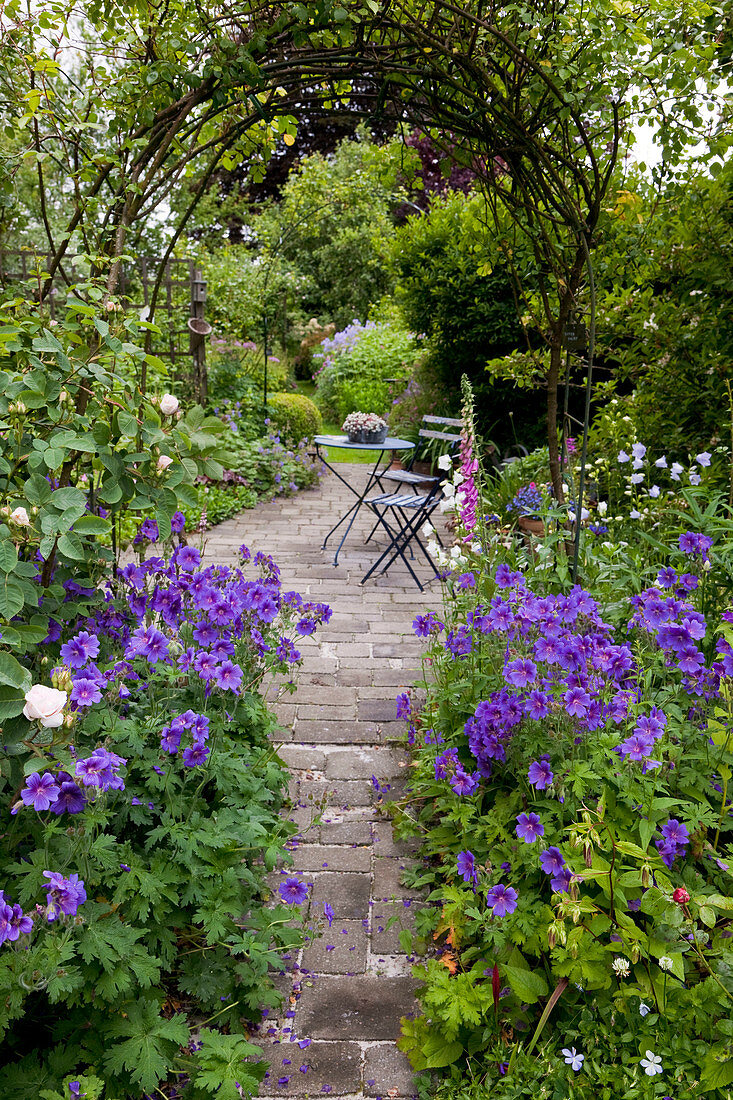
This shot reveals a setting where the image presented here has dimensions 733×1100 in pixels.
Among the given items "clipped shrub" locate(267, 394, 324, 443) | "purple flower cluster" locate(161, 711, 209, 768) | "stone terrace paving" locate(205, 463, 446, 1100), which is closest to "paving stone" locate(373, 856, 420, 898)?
"stone terrace paving" locate(205, 463, 446, 1100)

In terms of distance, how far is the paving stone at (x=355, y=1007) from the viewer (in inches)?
73.5

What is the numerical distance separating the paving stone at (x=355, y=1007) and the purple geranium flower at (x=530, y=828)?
21.1 inches

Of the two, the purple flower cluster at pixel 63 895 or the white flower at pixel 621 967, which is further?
the white flower at pixel 621 967

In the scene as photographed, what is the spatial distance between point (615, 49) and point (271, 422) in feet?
21.1

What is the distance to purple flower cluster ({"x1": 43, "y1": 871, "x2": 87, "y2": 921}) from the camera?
139 cm

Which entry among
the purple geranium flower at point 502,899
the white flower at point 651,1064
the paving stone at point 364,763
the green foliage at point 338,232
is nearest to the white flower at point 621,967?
the white flower at point 651,1064

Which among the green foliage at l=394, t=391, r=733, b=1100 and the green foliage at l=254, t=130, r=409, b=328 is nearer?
the green foliage at l=394, t=391, r=733, b=1100

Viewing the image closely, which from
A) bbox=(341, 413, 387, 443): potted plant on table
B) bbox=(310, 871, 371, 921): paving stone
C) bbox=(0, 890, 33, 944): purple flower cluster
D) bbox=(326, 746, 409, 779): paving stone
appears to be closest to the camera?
bbox=(0, 890, 33, 944): purple flower cluster

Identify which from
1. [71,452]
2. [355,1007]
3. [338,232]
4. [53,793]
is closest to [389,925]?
[355,1007]

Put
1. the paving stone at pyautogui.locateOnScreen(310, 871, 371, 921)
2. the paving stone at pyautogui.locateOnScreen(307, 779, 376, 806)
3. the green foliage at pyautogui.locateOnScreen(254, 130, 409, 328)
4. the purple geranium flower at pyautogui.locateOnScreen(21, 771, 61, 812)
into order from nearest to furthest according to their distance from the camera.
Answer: the purple geranium flower at pyautogui.locateOnScreen(21, 771, 61, 812) < the paving stone at pyautogui.locateOnScreen(310, 871, 371, 921) < the paving stone at pyautogui.locateOnScreen(307, 779, 376, 806) < the green foliage at pyautogui.locateOnScreen(254, 130, 409, 328)

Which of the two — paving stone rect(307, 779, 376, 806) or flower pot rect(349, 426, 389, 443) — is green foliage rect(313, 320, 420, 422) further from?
paving stone rect(307, 779, 376, 806)

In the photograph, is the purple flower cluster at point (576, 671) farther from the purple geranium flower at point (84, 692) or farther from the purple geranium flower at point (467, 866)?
the purple geranium flower at point (84, 692)

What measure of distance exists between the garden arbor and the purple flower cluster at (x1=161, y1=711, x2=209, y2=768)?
4.25 feet

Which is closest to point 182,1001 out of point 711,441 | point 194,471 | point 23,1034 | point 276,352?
point 23,1034
